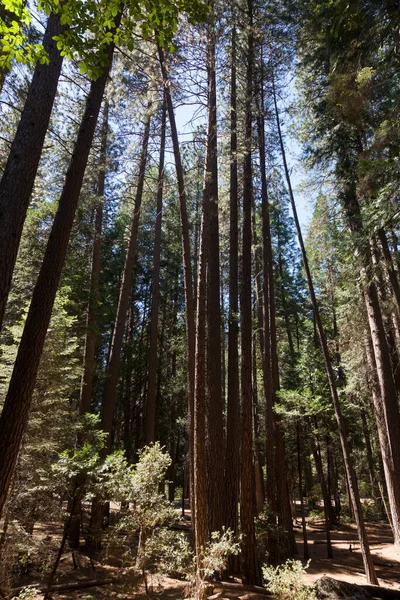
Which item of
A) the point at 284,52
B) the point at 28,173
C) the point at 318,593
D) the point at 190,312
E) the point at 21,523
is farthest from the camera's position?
the point at 284,52

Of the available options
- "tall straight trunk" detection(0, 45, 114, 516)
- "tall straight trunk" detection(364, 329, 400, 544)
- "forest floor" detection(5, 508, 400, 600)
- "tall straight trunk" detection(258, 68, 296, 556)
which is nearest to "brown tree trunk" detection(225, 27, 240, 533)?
"tall straight trunk" detection(258, 68, 296, 556)

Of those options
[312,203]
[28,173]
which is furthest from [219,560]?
[312,203]

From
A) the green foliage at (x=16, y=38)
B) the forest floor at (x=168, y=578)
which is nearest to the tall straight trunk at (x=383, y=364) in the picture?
the forest floor at (x=168, y=578)

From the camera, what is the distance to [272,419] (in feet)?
40.5

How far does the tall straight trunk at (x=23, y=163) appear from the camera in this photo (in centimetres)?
427

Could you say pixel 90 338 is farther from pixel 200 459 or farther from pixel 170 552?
pixel 170 552

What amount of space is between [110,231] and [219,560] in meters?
19.1

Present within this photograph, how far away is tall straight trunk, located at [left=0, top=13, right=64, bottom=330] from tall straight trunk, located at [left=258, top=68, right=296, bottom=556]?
7.06m

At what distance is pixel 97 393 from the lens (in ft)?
70.0

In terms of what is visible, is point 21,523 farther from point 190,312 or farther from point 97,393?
point 97,393

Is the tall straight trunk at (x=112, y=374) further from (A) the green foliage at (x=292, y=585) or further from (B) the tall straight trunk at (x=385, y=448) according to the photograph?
(B) the tall straight trunk at (x=385, y=448)

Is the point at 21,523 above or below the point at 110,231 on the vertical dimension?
below

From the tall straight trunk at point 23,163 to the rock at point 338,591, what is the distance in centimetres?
770

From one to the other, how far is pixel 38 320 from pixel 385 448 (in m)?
10.7
